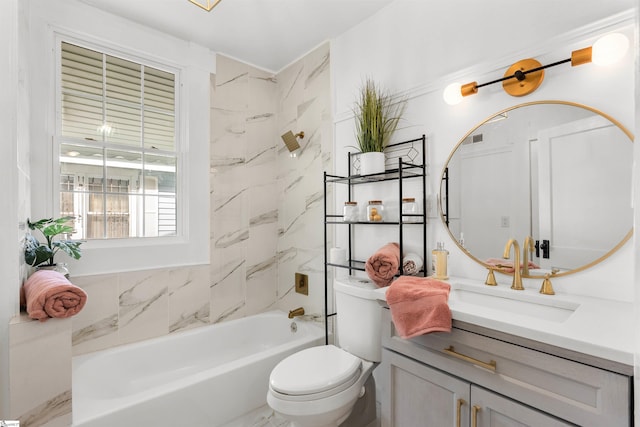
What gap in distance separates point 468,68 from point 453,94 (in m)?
0.15

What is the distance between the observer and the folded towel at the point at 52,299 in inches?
50.3

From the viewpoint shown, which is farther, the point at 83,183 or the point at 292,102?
the point at 292,102

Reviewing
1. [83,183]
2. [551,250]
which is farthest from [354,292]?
[83,183]

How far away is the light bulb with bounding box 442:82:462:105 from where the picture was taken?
5.28 feet

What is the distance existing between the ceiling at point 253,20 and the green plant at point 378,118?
22.8 inches

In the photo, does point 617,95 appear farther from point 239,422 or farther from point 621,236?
point 239,422

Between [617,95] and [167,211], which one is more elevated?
[617,95]

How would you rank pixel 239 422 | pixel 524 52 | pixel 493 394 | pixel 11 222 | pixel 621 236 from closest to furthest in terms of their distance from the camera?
pixel 493 394
pixel 621 236
pixel 11 222
pixel 524 52
pixel 239 422

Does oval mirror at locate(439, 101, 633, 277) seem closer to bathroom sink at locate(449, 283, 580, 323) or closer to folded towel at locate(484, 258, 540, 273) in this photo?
folded towel at locate(484, 258, 540, 273)

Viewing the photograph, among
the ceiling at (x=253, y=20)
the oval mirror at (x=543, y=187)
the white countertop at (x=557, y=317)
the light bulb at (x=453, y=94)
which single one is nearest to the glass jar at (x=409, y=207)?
the oval mirror at (x=543, y=187)

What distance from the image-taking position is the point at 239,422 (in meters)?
1.82

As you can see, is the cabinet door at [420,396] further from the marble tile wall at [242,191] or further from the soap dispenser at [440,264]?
the marble tile wall at [242,191]

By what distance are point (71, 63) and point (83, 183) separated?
31.1 inches

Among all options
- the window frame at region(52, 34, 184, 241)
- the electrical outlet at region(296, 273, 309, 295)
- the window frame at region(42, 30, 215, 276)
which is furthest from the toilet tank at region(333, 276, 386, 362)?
the window frame at region(52, 34, 184, 241)
